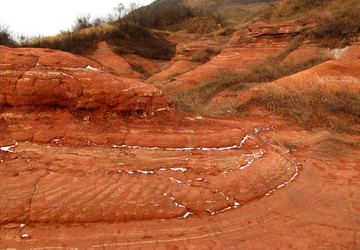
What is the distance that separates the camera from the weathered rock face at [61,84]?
2.81 meters

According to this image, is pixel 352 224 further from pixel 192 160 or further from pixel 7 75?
pixel 7 75

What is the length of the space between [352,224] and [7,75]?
404cm

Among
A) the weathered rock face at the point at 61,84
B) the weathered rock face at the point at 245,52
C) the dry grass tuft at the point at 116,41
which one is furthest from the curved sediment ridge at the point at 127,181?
the dry grass tuft at the point at 116,41

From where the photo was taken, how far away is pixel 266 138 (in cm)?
403

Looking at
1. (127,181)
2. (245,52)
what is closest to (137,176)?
(127,181)

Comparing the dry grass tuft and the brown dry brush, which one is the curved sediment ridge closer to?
the brown dry brush

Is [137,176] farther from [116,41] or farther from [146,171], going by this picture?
Result: [116,41]

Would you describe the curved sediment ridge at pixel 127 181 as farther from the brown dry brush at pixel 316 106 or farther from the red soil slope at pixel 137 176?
the brown dry brush at pixel 316 106

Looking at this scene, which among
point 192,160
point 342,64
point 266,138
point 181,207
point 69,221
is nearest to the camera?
point 69,221

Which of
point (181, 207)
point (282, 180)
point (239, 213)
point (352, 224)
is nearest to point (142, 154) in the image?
point (181, 207)

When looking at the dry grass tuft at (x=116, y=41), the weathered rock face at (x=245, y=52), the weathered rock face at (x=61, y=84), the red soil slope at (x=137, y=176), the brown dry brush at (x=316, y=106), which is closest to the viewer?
the red soil slope at (x=137, y=176)

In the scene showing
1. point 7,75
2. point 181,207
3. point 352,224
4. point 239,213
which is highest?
point 7,75

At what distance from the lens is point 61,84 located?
9.66 feet

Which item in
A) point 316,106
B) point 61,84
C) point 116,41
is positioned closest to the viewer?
point 61,84
